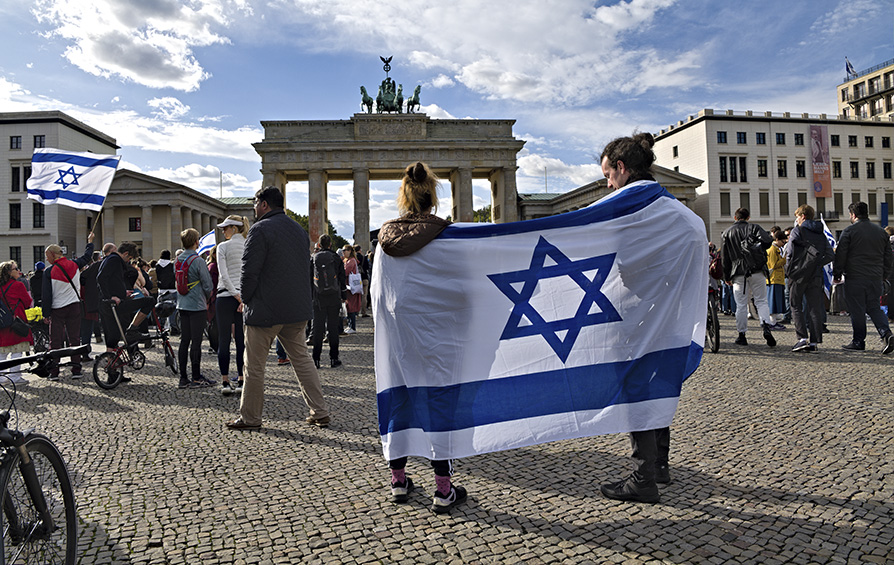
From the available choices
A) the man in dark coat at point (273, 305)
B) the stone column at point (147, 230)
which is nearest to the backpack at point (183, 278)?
the man in dark coat at point (273, 305)

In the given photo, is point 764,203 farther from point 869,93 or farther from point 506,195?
point 506,195

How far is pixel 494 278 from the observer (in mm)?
3801

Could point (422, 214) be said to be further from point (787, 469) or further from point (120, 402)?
point (120, 402)

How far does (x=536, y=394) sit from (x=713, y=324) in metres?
6.86

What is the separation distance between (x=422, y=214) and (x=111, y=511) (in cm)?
272

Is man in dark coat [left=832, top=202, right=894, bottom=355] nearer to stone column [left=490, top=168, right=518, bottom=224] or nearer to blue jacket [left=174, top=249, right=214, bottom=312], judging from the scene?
blue jacket [left=174, top=249, right=214, bottom=312]

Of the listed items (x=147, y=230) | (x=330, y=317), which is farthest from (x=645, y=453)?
(x=147, y=230)

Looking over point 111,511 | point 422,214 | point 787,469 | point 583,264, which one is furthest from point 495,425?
point 111,511

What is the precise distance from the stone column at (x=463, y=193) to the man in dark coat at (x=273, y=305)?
47.9m

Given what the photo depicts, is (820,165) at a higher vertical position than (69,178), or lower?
higher

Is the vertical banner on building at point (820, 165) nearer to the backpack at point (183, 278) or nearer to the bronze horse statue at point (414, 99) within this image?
the bronze horse statue at point (414, 99)

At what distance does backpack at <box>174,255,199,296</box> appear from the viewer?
7.89m

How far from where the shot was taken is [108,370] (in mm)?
8273

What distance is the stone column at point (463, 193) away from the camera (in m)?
54.4
